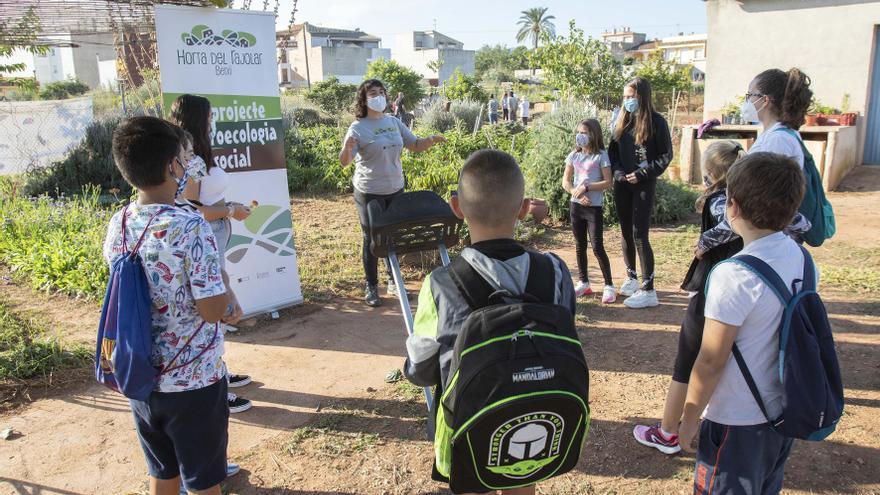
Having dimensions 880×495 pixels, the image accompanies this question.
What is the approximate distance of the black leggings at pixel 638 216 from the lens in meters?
5.23

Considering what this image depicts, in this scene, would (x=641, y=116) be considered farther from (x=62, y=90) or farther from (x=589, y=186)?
(x=62, y=90)

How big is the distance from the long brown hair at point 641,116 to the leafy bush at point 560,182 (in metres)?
3.34

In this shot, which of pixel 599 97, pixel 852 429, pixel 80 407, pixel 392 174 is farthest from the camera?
pixel 599 97

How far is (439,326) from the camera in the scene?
1.96 meters

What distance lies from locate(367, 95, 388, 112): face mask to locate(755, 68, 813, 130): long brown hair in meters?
3.04

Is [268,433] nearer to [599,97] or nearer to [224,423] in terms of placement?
[224,423]

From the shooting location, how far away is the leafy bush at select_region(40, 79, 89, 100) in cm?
3638

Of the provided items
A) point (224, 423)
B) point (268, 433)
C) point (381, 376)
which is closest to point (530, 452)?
point (224, 423)

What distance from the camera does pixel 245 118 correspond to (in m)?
5.25

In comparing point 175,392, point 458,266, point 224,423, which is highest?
point 458,266

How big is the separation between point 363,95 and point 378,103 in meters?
0.20

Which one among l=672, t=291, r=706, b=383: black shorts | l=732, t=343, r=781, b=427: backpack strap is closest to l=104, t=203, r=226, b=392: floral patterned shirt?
l=732, t=343, r=781, b=427: backpack strap

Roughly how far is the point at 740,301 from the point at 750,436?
1.63 ft

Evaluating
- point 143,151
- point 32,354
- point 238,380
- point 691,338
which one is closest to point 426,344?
point 143,151
